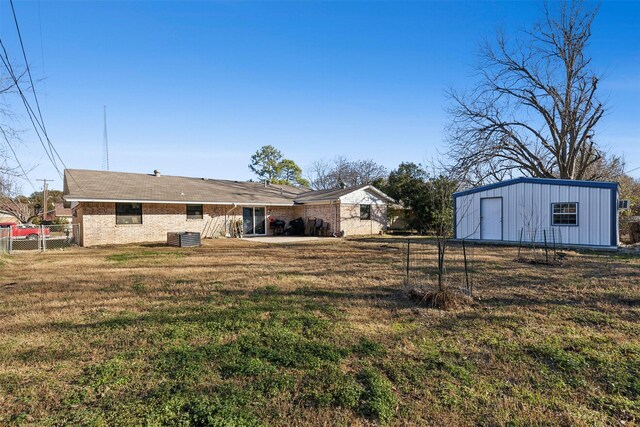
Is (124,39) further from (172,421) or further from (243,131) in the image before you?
(172,421)

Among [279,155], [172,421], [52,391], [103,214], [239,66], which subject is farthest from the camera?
[279,155]

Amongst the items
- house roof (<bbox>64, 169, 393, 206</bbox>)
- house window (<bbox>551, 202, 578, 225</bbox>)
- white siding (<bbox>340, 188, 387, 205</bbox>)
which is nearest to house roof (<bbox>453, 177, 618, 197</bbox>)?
house window (<bbox>551, 202, 578, 225</bbox>)

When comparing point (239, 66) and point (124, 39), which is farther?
point (239, 66)

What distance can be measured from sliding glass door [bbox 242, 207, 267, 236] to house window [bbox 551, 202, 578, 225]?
15666 millimetres

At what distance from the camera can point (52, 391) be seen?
2822 mm

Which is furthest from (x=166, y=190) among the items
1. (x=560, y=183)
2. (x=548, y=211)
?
(x=560, y=183)

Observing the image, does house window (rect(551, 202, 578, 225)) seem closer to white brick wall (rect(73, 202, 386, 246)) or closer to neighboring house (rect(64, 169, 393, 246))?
neighboring house (rect(64, 169, 393, 246))

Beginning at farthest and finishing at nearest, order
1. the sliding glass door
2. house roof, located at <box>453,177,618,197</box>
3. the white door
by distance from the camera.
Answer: the sliding glass door
the white door
house roof, located at <box>453,177,618,197</box>

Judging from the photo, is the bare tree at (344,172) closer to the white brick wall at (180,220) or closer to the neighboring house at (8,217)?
the white brick wall at (180,220)

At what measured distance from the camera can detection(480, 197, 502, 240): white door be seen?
50.2 feet

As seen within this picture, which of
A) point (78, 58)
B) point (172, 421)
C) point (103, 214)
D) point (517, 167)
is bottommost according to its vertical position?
point (172, 421)

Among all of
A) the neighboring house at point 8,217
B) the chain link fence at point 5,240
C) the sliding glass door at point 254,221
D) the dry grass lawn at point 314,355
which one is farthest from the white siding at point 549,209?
the neighboring house at point 8,217

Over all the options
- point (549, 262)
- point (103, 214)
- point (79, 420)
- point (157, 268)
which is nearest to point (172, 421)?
point (79, 420)

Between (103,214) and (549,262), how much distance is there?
60.0ft
